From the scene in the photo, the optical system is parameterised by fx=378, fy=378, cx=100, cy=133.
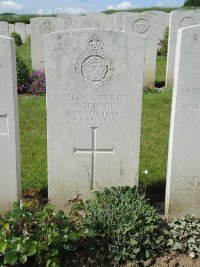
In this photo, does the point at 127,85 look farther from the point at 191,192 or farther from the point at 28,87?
the point at 28,87

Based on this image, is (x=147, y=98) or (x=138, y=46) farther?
(x=147, y=98)

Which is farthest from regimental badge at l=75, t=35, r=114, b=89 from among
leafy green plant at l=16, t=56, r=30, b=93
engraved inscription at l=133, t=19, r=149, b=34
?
engraved inscription at l=133, t=19, r=149, b=34

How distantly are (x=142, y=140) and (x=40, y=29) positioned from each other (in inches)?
204

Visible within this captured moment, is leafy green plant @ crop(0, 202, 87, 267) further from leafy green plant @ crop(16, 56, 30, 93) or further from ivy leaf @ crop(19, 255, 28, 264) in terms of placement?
leafy green plant @ crop(16, 56, 30, 93)

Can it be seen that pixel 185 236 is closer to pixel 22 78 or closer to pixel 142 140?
pixel 142 140

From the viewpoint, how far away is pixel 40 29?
9.90m

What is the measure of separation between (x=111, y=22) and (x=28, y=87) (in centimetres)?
413

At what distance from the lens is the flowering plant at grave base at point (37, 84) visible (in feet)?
30.4

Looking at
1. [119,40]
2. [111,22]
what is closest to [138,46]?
[119,40]

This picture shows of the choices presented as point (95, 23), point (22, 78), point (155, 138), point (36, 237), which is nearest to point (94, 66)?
point (36, 237)

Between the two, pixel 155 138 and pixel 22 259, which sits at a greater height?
pixel 155 138

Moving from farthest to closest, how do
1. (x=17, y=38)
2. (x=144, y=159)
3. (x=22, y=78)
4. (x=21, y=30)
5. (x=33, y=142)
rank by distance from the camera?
(x=21, y=30) < (x=17, y=38) < (x=22, y=78) < (x=33, y=142) < (x=144, y=159)

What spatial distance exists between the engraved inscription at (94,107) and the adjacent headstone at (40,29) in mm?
6657

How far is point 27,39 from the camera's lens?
77.0 feet
